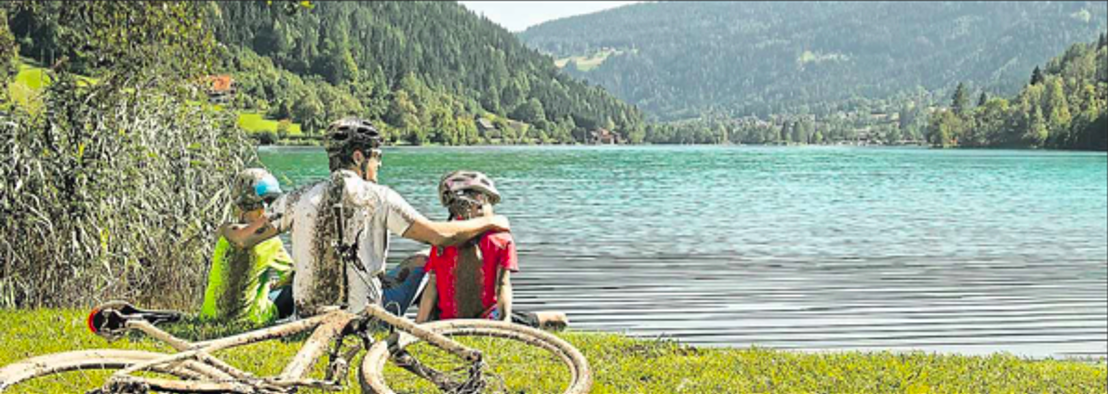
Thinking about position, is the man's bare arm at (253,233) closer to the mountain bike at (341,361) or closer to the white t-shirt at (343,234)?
the white t-shirt at (343,234)

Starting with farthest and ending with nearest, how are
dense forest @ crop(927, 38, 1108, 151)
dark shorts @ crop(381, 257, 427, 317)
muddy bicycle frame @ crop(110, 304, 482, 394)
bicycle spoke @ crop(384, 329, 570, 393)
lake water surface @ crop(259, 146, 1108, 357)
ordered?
Result: 1. dense forest @ crop(927, 38, 1108, 151)
2. lake water surface @ crop(259, 146, 1108, 357)
3. dark shorts @ crop(381, 257, 427, 317)
4. bicycle spoke @ crop(384, 329, 570, 393)
5. muddy bicycle frame @ crop(110, 304, 482, 394)

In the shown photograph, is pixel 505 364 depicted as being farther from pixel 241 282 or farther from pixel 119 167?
pixel 119 167

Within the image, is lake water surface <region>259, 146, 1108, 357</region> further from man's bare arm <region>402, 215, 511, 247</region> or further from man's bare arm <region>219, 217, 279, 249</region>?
man's bare arm <region>402, 215, 511, 247</region>

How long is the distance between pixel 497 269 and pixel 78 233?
5.69 meters

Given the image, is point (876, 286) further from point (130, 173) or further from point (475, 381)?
point (475, 381)

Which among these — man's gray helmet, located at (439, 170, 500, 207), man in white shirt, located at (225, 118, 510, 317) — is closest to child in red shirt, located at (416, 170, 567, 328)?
man's gray helmet, located at (439, 170, 500, 207)

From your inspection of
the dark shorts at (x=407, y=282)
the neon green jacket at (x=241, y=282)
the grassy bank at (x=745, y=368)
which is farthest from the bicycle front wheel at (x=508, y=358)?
the neon green jacket at (x=241, y=282)

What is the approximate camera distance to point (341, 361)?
17.7ft

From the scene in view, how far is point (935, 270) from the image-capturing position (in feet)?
87.5

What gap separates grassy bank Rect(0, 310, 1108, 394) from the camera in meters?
8.60

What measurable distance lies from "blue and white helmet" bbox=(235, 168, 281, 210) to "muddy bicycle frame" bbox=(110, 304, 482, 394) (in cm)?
334

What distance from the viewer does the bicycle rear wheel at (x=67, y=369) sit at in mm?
4910

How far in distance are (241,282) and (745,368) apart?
427 cm

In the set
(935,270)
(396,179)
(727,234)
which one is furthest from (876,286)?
(396,179)
